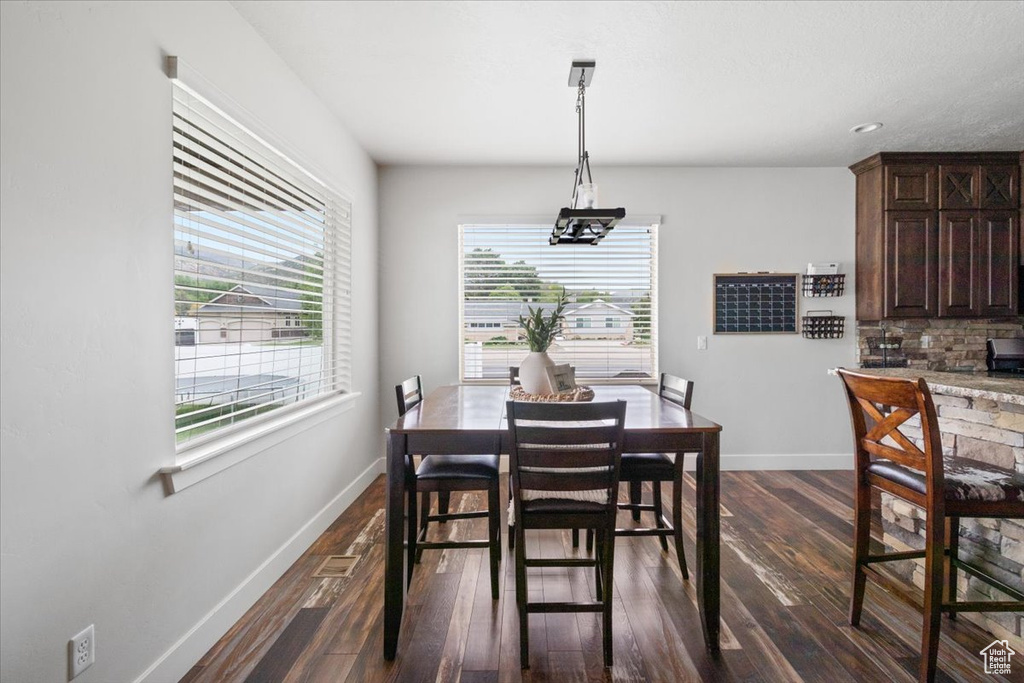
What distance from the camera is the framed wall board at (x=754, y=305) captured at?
429cm

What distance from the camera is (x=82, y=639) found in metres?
1.39

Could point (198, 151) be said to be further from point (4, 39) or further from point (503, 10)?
point (503, 10)

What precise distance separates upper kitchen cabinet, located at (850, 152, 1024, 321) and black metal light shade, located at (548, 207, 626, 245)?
105 inches

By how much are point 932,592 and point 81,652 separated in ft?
8.41

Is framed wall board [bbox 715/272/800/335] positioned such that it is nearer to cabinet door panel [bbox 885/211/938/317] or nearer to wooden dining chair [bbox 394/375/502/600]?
cabinet door panel [bbox 885/211/938/317]

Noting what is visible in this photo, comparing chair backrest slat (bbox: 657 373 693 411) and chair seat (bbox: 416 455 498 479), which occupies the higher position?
chair backrest slat (bbox: 657 373 693 411)

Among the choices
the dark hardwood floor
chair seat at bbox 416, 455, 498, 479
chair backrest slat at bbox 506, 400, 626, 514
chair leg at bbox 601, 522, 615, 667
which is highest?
chair backrest slat at bbox 506, 400, 626, 514

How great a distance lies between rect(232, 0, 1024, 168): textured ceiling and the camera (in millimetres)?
2209

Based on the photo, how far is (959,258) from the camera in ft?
13.0

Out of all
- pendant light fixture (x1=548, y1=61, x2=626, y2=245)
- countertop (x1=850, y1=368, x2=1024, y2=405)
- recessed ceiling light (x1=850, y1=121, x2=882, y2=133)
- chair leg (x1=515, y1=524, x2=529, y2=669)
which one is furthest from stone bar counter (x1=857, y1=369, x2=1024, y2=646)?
recessed ceiling light (x1=850, y1=121, x2=882, y2=133)

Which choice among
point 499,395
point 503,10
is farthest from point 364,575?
point 503,10

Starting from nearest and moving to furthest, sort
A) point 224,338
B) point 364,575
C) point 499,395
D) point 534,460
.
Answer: point 534,460 < point 224,338 < point 364,575 < point 499,395

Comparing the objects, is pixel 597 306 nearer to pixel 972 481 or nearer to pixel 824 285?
pixel 824 285

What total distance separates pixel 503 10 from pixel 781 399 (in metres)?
3.72
